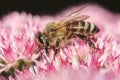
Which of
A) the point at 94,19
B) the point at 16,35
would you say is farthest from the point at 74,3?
the point at 16,35

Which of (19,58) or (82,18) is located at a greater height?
(82,18)

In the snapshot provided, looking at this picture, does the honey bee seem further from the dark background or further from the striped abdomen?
the dark background

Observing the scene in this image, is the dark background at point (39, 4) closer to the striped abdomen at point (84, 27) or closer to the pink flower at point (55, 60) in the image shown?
the pink flower at point (55, 60)

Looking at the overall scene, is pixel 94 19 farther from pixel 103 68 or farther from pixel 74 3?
pixel 103 68

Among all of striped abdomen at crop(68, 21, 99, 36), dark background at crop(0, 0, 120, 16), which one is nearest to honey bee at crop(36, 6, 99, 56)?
striped abdomen at crop(68, 21, 99, 36)

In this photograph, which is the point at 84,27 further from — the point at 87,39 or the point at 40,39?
the point at 40,39

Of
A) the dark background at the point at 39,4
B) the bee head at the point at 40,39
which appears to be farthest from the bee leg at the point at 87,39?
the dark background at the point at 39,4
